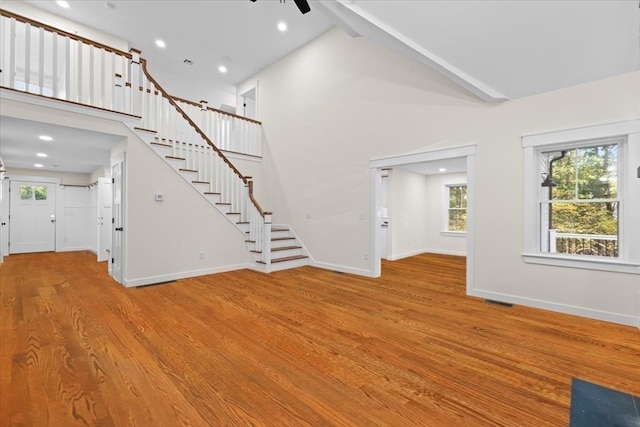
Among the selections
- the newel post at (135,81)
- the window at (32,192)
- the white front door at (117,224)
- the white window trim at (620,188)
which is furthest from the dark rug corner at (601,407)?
the window at (32,192)

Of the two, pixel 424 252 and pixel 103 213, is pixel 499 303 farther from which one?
pixel 103 213

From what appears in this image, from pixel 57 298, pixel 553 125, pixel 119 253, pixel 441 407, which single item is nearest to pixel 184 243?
pixel 119 253

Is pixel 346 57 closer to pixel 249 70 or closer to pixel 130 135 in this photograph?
pixel 249 70

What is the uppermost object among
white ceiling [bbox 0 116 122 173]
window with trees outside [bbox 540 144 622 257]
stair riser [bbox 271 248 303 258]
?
white ceiling [bbox 0 116 122 173]

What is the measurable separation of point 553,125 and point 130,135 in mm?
5877

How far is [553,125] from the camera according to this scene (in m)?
3.25

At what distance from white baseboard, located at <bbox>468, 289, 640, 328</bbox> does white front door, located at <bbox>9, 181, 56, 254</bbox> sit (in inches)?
439

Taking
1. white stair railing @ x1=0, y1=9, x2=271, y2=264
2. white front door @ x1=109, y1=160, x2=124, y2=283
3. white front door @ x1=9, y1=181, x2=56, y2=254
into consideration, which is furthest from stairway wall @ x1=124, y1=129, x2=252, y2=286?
white front door @ x1=9, y1=181, x2=56, y2=254

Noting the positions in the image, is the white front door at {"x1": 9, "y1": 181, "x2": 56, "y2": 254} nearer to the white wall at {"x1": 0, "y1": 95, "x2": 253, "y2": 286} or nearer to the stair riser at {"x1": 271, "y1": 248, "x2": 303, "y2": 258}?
the white wall at {"x1": 0, "y1": 95, "x2": 253, "y2": 286}

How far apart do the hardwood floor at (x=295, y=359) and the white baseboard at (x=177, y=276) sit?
52 centimetres

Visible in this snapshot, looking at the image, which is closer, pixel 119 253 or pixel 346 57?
pixel 119 253

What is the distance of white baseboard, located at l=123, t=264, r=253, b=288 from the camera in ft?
14.4

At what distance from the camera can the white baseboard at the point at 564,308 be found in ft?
9.45

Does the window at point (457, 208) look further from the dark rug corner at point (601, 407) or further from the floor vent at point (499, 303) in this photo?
the dark rug corner at point (601, 407)
